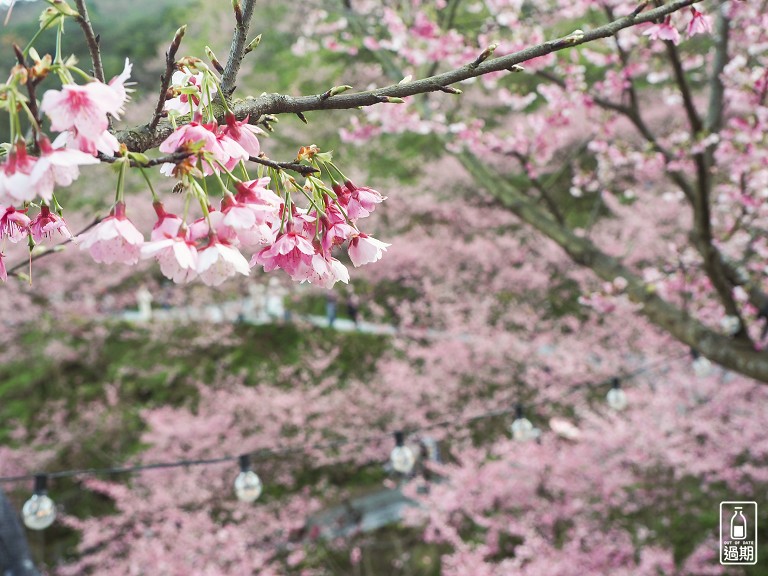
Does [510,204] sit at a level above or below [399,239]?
below

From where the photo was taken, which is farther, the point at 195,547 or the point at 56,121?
the point at 195,547

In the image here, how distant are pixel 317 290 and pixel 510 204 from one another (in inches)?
302

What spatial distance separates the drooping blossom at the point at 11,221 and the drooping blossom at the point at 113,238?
0.55 ft

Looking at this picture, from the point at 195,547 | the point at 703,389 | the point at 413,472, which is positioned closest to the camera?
the point at 195,547

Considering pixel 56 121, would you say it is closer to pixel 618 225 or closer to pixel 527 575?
pixel 527 575

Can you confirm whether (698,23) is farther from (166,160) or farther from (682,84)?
(682,84)

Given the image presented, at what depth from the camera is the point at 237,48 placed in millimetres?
998

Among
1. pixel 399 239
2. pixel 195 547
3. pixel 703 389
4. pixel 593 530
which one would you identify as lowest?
pixel 195 547

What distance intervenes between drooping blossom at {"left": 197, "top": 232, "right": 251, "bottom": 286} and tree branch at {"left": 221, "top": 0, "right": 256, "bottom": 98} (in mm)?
294

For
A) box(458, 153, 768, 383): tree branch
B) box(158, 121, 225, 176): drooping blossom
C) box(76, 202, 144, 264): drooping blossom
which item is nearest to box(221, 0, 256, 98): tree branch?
box(158, 121, 225, 176): drooping blossom

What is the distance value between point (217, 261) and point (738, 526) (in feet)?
18.1

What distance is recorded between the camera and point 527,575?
5.04 meters

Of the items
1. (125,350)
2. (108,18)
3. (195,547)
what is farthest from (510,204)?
(108,18)

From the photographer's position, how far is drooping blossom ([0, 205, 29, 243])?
926 mm
